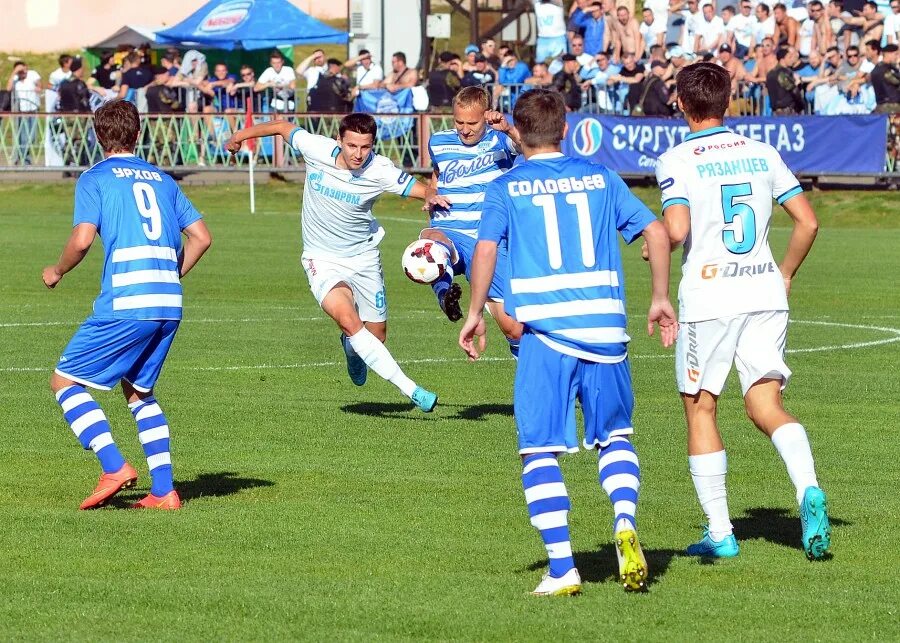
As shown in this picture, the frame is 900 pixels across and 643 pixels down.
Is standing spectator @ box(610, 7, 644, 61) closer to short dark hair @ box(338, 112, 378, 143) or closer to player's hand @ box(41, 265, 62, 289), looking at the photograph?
short dark hair @ box(338, 112, 378, 143)

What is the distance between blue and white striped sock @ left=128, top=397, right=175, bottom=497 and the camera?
8.54 meters

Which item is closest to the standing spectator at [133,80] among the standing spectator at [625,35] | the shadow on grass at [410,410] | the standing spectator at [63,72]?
the standing spectator at [63,72]

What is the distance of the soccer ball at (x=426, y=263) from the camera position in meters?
11.7

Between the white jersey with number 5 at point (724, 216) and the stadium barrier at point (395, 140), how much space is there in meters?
22.0

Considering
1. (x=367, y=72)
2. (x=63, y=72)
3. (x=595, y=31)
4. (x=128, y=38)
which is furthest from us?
(x=128, y=38)

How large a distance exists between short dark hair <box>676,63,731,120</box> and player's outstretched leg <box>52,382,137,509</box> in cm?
346

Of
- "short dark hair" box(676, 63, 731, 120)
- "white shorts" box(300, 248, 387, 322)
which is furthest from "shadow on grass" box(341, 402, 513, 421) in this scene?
"short dark hair" box(676, 63, 731, 120)

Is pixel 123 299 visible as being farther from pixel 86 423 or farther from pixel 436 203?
pixel 436 203

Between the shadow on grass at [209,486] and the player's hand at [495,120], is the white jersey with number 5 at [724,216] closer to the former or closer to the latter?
the shadow on grass at [209,486]

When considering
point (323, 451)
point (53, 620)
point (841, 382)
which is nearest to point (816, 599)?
point (53, 620)

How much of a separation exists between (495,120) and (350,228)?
142cm

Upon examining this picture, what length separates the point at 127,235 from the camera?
8.41 metres

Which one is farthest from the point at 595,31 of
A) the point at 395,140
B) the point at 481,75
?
the point at 395,140

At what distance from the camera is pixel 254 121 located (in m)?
32.6
